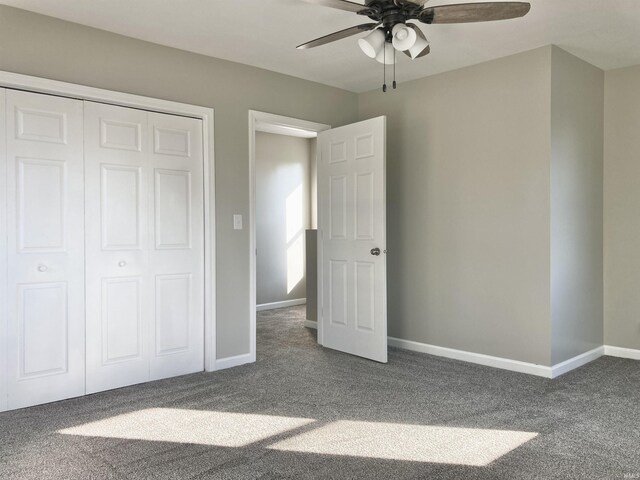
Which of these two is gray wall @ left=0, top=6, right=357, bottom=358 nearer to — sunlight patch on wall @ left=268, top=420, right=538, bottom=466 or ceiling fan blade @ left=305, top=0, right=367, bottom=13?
sunlight patch on wall @ left=268, top=420, right=538, bottom=466

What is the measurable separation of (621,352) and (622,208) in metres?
1.22

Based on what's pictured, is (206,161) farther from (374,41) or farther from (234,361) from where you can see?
(374,41)

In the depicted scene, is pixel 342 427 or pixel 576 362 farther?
pixel 576 362

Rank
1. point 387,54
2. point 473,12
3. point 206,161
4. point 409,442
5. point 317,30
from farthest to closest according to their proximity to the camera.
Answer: point 206,161, point 317,30, point 387,54, point 409,442, point 473,12

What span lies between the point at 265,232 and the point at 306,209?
0.85m

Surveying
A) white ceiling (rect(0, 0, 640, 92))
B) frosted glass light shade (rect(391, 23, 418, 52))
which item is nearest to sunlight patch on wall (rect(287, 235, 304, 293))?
white ceiling (rect(0, 0, 640, 92))

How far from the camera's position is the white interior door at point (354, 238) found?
414cm

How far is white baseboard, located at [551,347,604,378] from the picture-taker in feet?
12.3

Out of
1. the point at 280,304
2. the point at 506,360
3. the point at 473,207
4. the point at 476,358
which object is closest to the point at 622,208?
the point at 473,207

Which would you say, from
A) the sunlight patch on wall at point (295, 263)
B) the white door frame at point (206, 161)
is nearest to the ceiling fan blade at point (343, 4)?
the white door frame at point (206, 161)

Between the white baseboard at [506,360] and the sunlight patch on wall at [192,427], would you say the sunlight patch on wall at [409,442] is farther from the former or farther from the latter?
the white baseboard at [506,360]

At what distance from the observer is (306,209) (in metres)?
7.55

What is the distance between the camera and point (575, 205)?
158 inches

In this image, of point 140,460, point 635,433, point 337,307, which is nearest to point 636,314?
point 635,433
